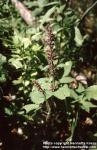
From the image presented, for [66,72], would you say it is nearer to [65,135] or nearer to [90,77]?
[65,135]

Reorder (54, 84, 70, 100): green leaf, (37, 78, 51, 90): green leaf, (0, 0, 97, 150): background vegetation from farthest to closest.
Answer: (0, 0, 97, 150): background vegetation
(37, 78, 51, 90): green leaf
(54, 84, 70, 100): green leaf

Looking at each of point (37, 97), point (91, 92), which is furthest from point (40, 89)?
point (91, 92)

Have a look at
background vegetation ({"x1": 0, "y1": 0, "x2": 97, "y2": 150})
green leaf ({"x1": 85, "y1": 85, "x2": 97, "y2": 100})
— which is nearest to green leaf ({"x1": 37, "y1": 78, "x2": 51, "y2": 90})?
background vegetation ({"x1": 0, "y1": 0, "x2": 97, "y2": 150})

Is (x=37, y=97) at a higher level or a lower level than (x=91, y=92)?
lower

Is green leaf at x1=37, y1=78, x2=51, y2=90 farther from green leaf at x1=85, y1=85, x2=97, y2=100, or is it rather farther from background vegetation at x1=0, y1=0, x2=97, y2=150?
green leaf at x1=85, y1=85, x2=97, y2=100

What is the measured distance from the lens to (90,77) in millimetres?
3480

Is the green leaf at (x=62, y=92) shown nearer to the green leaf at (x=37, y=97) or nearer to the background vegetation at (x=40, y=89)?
the background vegetation at (x=40, y=89)

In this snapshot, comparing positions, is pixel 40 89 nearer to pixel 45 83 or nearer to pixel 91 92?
pixel 45 83

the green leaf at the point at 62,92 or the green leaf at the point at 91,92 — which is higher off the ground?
the green leaf at the point at 91,92

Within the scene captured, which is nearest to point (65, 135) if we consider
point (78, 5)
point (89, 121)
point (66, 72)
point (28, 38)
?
point (89, 121)

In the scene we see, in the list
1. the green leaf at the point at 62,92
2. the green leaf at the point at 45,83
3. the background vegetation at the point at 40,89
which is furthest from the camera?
the background vegetation at the point at 40,89

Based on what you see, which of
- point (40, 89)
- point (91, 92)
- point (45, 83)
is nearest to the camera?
point (40, 89)

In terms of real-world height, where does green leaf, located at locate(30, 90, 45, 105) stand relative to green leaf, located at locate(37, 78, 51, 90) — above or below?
below

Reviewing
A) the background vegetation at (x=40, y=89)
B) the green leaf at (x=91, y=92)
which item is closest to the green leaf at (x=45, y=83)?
the background vegetation at (x=40, y=89)
